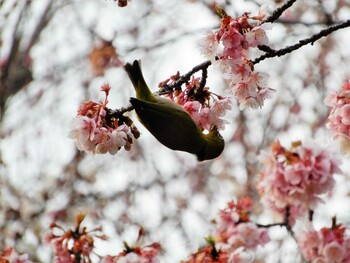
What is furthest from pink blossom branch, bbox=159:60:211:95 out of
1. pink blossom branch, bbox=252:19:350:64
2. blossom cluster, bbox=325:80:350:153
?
blossom cluster, bbox=325:80:350:153

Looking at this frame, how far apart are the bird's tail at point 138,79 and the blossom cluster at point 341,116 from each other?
33.4 inches

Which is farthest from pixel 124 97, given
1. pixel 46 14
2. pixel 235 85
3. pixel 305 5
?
pixel 235 85

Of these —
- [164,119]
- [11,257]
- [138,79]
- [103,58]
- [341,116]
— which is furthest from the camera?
[103,58]

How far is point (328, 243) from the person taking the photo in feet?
9.27

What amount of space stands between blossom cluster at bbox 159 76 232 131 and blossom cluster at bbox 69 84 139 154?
202mm

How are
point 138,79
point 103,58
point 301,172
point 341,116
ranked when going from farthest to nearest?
point 103,58, point 301,172, point 341,116, point 138,79

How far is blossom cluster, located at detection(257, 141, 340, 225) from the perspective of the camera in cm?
274

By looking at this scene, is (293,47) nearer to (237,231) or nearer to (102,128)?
(102,128)

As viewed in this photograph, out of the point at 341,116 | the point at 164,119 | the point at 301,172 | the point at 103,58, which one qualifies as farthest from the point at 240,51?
the point at 103,58

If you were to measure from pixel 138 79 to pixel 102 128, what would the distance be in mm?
238

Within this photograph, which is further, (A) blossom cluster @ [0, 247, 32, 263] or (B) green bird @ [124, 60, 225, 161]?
(A) blossom cluster @ [0, 247, 32, 263]

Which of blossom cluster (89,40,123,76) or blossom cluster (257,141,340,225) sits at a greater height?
blossom cluster (89,40,123,76)

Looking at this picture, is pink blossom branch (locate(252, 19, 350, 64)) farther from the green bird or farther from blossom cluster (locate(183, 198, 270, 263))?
blossom cluster (locate(183, 198, 270, 263))

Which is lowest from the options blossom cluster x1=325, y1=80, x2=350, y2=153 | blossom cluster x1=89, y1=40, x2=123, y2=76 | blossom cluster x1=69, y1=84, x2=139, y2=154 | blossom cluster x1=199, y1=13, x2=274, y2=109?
blossom cluster x1=69, y1=84, x2=139, y2=154
